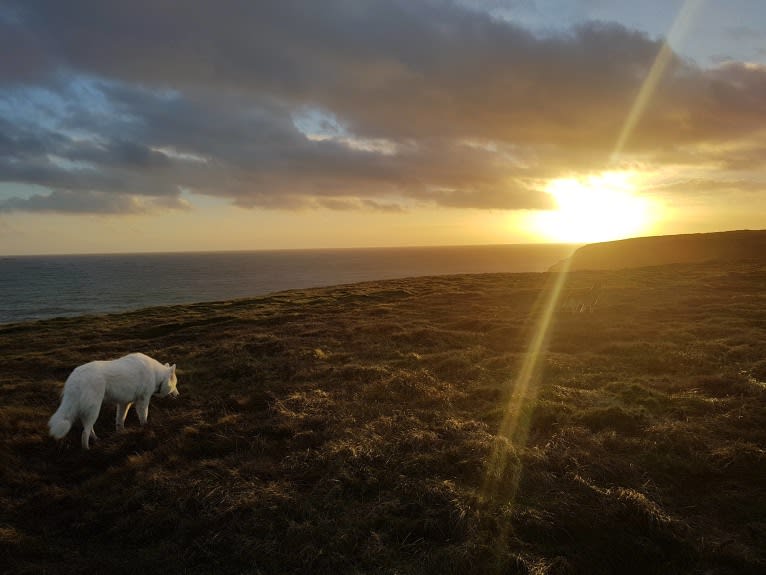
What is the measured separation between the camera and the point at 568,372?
1593cm

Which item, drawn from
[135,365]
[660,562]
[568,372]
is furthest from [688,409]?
[135,365]

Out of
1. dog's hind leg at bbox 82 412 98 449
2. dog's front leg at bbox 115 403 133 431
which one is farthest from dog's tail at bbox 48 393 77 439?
dog's front leg at bbox 115 403 133 431

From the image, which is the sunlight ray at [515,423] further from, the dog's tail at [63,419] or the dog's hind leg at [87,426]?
the dog's hind leg at [87,426]

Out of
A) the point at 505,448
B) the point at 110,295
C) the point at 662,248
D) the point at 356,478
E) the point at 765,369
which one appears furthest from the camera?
the point at 110,295

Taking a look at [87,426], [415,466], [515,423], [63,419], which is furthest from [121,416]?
[515,423]

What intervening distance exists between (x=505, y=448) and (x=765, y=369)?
1080 cm

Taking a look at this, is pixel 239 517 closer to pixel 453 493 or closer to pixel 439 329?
pixel 453 493

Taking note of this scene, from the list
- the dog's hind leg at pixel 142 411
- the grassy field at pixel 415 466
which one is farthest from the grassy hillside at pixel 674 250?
the dog's hind leg at pixel 142 411

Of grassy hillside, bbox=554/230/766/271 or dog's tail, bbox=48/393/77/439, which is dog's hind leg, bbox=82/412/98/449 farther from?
grassy hillside, bbox=554/230/766/271

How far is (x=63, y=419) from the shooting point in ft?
30.7

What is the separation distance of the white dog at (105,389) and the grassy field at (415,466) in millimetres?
763

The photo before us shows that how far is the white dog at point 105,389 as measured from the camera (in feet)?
31.6

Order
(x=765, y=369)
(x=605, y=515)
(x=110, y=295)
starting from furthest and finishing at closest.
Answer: (x=110, y=295), (x=765, y=369), (x=605, y=515)

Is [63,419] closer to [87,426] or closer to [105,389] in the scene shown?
[87,426]
